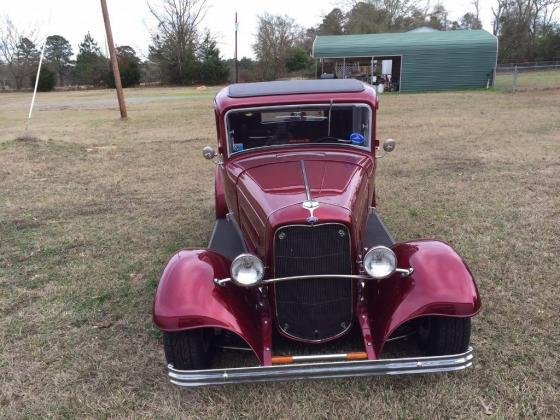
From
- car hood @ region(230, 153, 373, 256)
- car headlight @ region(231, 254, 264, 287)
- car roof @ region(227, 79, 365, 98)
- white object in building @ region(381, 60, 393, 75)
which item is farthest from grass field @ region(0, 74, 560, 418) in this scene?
white object in building @ region(381, 60, 393, 75)

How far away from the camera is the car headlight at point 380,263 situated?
2799mm

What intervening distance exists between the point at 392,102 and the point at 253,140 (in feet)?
56.0

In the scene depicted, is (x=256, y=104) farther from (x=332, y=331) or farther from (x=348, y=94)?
(x=332, y=331)

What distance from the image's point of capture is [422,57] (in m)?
24.9

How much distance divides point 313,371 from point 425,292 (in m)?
0.86

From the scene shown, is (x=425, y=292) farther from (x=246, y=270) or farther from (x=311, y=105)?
(x=311, y=105)

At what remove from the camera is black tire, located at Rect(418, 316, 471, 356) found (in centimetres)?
287

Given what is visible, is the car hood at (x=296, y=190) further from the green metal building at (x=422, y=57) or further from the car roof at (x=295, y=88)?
the green metal building at (x=422, y=57)

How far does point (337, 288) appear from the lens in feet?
9.46

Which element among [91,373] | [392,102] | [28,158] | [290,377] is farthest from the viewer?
[392,102]

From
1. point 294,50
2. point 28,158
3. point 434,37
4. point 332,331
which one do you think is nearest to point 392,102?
point 434,37

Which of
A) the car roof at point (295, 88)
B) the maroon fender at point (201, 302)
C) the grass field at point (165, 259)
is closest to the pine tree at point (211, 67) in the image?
the grass field at point (165, 259)

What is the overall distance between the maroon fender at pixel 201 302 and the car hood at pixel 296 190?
0.38 m

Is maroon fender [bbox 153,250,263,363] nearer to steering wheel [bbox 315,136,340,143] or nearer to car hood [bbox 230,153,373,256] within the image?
car hood [bbox 230,153,373,256]
